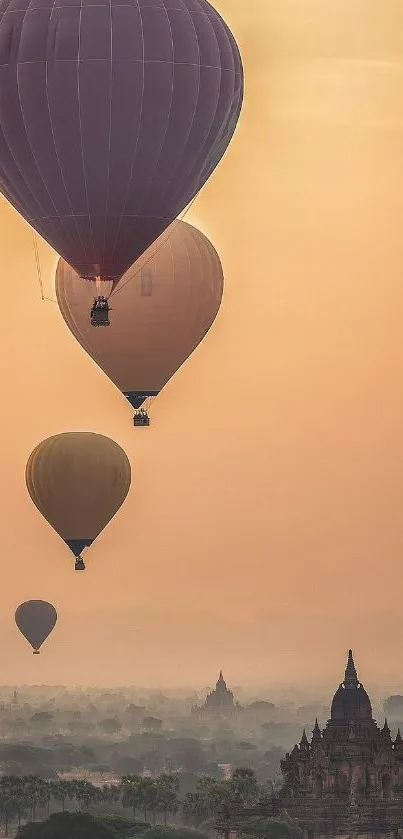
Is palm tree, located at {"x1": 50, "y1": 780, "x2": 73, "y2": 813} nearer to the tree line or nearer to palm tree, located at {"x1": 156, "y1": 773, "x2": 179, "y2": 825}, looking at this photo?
the tree line

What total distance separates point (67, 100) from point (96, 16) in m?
1.49

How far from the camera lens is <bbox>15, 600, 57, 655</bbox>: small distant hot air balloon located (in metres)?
110

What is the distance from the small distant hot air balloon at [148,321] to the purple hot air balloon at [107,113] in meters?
8.07

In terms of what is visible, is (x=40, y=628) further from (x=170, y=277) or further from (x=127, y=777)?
(x=170, y=277)

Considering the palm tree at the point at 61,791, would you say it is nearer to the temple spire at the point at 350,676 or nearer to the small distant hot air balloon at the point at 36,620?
the small distant hot air balloon at the point at 36,620

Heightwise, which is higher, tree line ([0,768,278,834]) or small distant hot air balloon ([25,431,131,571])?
small distant hot air balloon ([25,431,131,571])

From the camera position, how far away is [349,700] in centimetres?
9638

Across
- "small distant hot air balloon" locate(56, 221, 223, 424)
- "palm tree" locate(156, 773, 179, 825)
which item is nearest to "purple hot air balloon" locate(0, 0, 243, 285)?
"small distant hot air balloon" locate(56, 221, 223, 424)

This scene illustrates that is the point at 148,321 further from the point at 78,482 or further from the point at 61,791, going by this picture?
the point at 61,791

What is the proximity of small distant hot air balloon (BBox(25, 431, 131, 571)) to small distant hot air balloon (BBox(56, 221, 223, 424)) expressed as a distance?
5660 mm

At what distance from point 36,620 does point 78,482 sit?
4511 cm

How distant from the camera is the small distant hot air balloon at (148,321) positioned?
186 feet

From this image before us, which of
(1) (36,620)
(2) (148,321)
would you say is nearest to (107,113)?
(2) (148,321)

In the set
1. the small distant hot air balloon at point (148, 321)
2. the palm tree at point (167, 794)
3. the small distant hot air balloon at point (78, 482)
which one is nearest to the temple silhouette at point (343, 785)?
the small distant hot air balloon at point (78, 482)
